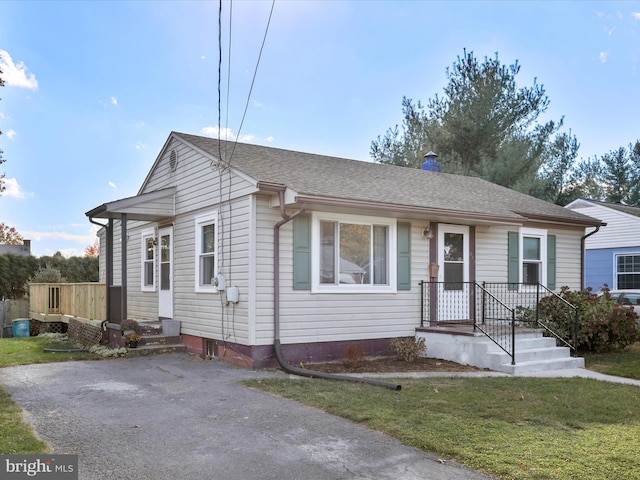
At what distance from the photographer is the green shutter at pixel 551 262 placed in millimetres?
13156

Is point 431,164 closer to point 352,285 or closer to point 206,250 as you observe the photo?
point 352,285

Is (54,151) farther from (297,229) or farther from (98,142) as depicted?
(297,229)

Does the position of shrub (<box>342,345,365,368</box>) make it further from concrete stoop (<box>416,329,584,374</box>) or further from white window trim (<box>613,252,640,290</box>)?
white window trim (<box>613,252,640,290</box>)

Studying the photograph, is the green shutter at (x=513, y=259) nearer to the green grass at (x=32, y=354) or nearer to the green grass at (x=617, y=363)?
the green grass at (x=617, y=363)

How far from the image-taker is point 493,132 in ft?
84.3

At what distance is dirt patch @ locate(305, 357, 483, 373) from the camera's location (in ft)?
30.4

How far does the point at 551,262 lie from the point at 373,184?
17.2ft

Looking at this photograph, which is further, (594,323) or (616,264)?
(616,264)

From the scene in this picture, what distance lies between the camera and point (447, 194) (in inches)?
496

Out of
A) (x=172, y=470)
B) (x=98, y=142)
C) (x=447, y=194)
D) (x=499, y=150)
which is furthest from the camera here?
(x=499, y=150)

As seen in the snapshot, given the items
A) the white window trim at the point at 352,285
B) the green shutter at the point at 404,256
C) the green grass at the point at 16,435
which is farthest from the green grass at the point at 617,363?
the green grass at the point at 16,435

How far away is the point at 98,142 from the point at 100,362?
10506 millimetres

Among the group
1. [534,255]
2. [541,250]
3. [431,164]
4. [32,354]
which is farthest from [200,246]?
[431,164]

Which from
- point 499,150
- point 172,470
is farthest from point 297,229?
point 499,150
